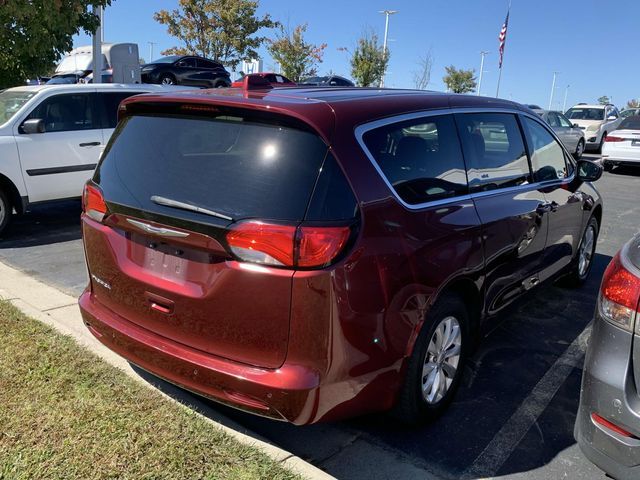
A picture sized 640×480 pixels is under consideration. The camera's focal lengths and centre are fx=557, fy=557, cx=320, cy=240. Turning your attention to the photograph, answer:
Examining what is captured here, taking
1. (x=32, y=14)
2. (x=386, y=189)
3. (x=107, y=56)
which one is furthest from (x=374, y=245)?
(x=107, y=56)

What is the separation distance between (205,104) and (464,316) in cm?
185

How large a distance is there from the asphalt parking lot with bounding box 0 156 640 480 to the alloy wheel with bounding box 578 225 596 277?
0.52 meters

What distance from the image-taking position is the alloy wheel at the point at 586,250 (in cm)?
533

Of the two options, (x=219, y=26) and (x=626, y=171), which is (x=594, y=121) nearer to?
(x=626, y=171)

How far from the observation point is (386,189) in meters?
2.60

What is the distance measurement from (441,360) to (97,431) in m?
1.84

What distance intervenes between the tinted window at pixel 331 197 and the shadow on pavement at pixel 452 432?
4.28 ft

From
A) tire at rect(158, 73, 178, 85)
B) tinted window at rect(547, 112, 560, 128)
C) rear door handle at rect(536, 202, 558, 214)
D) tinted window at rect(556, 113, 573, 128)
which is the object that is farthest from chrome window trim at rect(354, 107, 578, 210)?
tire at rect(158, 73, 178, 85)

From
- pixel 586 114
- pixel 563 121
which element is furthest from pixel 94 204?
pixel 586 114

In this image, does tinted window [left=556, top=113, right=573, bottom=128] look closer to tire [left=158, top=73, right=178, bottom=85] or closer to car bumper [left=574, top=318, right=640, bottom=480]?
tire [left=158, top=73, right=178, bottom=85]

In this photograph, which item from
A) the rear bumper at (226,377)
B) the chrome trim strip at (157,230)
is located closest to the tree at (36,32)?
the chrome trim strip at (157,230)

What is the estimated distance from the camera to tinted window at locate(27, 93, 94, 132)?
7102 mm

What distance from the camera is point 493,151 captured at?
376cm

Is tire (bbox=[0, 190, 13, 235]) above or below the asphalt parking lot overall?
above
